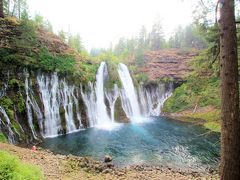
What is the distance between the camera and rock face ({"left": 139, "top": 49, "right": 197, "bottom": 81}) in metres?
39.5

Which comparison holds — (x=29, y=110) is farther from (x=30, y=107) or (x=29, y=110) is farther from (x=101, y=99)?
(x=101, y=99)

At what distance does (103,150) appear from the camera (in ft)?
47.2

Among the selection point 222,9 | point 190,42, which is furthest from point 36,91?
point 190,42

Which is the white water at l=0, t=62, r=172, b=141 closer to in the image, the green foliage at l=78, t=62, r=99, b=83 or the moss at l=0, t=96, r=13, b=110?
the moss at l=0, t=96, r=13, b=110

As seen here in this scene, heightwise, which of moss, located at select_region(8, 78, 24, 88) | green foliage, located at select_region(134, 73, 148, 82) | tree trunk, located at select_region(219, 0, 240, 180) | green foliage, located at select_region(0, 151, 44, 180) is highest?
green foliage, located at select_region(134, 73, 148, 82)

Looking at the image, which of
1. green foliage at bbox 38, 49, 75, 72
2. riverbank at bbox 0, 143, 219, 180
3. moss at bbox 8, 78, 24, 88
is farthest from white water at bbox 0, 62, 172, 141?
riverbank at bbox 0, 143, 219, 180

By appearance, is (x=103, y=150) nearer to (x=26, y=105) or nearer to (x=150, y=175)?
(x=150, y=175)

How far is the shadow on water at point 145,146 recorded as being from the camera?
12758mm

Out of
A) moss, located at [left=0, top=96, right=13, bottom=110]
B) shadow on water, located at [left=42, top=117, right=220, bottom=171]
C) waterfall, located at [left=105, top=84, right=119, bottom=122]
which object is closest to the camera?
shadow on water, located at [left=42, top=117, right=220, bottom=171]

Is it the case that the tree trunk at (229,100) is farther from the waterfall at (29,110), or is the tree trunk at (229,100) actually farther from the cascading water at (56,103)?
the cascading water at (56,103)

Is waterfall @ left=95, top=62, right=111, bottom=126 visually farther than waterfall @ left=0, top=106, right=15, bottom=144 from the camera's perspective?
Yes

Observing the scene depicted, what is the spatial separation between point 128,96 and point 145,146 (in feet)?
49.2

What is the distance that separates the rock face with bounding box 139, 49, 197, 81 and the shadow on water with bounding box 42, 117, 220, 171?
63.9ft

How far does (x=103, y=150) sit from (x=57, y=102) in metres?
7.53
